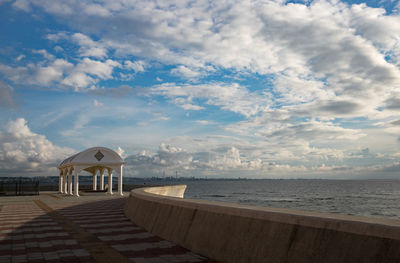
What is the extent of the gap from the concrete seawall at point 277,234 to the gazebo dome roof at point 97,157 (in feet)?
81.5

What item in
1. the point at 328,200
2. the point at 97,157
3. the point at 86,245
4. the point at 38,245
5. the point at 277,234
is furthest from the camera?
the point at 328,200

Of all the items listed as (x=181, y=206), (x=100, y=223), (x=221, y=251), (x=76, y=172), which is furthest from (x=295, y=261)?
(x=76, y=172)

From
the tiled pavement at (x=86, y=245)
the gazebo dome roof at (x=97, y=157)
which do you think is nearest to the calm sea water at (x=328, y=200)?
the gazebo dome roof at (x=97, y=157)

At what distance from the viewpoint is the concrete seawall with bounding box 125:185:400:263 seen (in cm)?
458

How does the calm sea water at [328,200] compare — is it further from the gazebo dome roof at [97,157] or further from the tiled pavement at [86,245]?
the tiled pavement at [86,245]

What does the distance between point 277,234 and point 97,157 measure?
29.6 meters

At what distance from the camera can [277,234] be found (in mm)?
5918

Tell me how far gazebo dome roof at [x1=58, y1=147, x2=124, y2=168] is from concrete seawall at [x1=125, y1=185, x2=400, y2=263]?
81.5 ft

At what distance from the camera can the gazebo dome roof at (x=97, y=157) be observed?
3316 cm

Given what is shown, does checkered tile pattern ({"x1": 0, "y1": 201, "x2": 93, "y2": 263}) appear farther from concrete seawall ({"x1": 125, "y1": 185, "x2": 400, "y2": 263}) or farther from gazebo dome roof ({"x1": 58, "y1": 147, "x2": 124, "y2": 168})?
gazebo dome roof ({"x1": 58, "y1": 147, "x2": 124, "y2": 168})

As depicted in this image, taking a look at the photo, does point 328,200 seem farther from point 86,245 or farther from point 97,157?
point 86,245

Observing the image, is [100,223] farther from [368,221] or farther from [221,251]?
[368,221]

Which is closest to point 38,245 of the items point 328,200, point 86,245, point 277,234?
point 86,245

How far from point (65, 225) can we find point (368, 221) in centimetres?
1104
